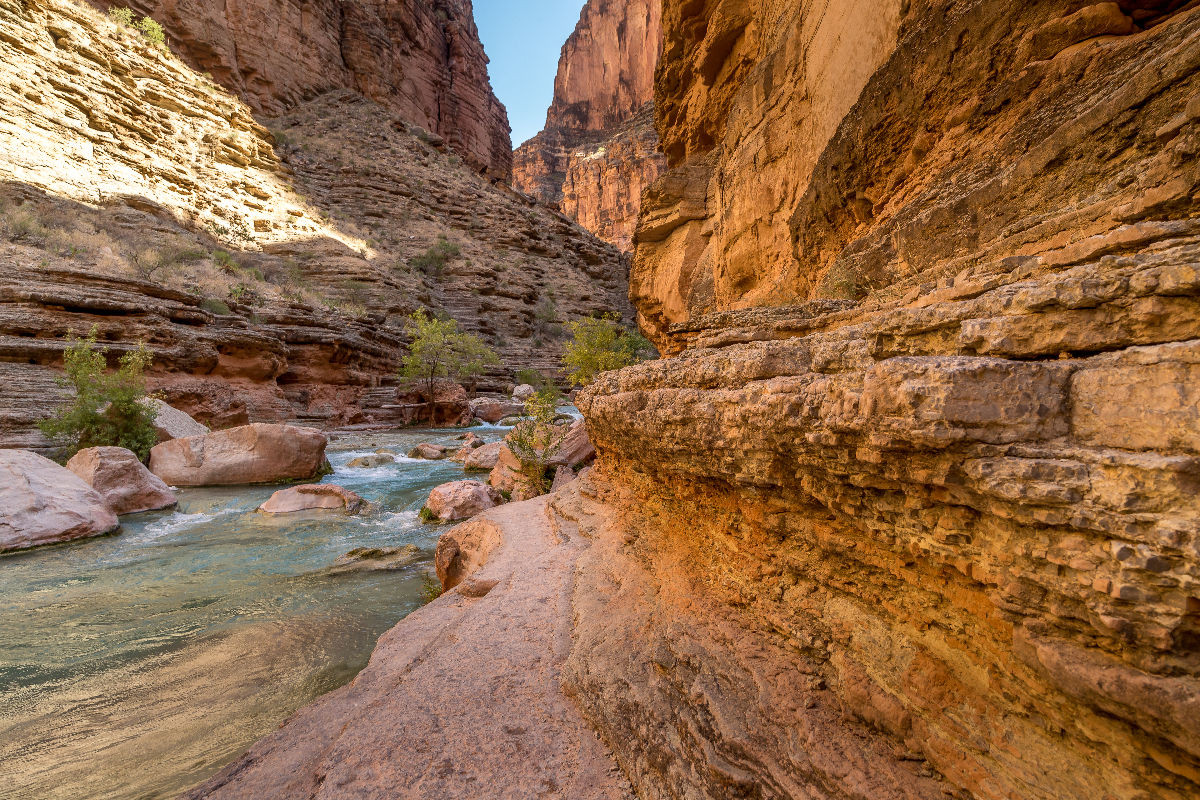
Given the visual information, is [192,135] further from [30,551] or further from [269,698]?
[269,698]

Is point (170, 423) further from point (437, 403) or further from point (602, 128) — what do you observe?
point (602, 128)

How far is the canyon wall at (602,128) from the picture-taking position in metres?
62.8

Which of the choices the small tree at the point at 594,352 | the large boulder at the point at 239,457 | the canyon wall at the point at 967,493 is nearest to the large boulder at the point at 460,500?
the canyon wall at the point at 967,493

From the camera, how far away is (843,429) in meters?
1.65

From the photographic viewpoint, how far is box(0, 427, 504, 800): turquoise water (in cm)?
277

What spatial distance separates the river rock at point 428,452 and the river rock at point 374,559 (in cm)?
748

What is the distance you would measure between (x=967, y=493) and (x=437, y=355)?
2323cm

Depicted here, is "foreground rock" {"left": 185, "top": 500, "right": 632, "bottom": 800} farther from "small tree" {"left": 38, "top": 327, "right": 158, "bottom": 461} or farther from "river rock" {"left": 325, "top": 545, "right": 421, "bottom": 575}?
"small tree" {"left": 38, "top": 327, "right": 158, "bottom": 461}

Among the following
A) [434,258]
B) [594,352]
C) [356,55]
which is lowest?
[594,352]

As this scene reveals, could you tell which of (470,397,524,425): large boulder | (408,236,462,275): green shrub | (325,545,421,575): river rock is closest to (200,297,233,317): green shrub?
(470,397,524,425): large boulder

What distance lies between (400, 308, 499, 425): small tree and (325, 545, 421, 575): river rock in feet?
52.1

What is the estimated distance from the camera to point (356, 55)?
4356 centimetres

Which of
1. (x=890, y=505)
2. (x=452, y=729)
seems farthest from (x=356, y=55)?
(x=890, y=505)

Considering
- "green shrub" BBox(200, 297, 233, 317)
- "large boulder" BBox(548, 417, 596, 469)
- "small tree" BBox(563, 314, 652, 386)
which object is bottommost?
"large boulder" BBox(548, 417, 596, 469)
